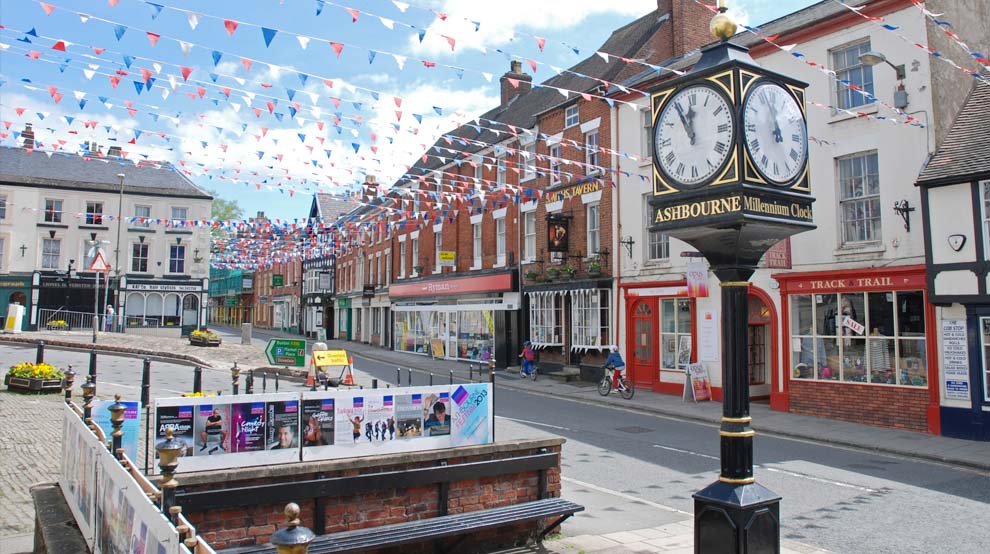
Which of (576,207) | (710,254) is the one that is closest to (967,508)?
(710,254)

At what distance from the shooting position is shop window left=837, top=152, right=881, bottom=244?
51.6 ft

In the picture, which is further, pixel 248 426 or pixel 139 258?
pixel 139 258

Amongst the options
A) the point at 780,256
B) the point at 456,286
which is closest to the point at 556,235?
the point at 456,286

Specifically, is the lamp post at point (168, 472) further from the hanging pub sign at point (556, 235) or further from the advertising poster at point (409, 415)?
the hanging pub sign at point (556, 235)

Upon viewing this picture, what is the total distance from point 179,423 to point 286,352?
10.9m

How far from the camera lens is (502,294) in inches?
1137

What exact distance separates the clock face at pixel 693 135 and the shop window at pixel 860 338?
12.4 meters

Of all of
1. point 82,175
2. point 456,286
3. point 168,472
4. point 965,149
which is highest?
point 82,175

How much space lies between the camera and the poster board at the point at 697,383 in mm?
19000

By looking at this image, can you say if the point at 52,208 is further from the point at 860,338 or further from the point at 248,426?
the point at 860,338

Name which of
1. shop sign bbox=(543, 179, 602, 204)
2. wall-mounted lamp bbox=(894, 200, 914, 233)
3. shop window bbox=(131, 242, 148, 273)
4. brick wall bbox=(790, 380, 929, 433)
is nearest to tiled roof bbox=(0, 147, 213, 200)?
shop window bbox=(131, 242, 148, 273)

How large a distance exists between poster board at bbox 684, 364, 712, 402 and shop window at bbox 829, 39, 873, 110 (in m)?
7.83

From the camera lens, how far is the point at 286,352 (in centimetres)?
1634

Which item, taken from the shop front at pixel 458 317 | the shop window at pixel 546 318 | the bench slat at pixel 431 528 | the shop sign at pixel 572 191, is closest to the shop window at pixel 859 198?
the shop sign at pixel 572 191
